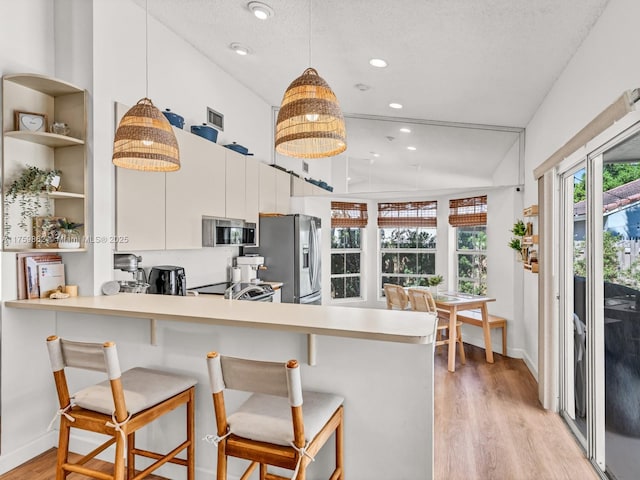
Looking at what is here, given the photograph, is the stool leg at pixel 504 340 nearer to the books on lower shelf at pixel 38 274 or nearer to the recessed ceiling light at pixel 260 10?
the recessed ceiling light at pixel 260 10

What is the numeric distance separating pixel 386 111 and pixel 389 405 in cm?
364

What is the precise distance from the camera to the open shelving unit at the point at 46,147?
7.36 feet

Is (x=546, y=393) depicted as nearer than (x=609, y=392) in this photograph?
No

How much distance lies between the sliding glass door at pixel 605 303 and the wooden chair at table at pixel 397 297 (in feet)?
6.47

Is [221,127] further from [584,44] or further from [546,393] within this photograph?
[546,393]

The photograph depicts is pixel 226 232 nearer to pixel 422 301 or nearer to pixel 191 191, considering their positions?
pixel 191 191

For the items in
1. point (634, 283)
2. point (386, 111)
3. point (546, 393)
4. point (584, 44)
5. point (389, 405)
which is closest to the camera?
point (389, 405)

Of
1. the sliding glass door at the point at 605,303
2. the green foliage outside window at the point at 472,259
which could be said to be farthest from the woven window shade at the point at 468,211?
the sliding glass door at the point at 605,303

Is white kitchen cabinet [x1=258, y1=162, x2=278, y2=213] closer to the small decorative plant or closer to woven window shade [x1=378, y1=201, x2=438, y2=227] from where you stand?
the small decorative plant

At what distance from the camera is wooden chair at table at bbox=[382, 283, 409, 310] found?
4859 millimetres

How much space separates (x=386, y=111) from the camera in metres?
4.67

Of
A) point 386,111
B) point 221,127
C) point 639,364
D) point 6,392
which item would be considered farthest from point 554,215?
point 6,392

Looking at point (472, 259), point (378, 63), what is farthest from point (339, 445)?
point (472, 259)

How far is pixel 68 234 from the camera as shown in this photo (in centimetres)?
242
